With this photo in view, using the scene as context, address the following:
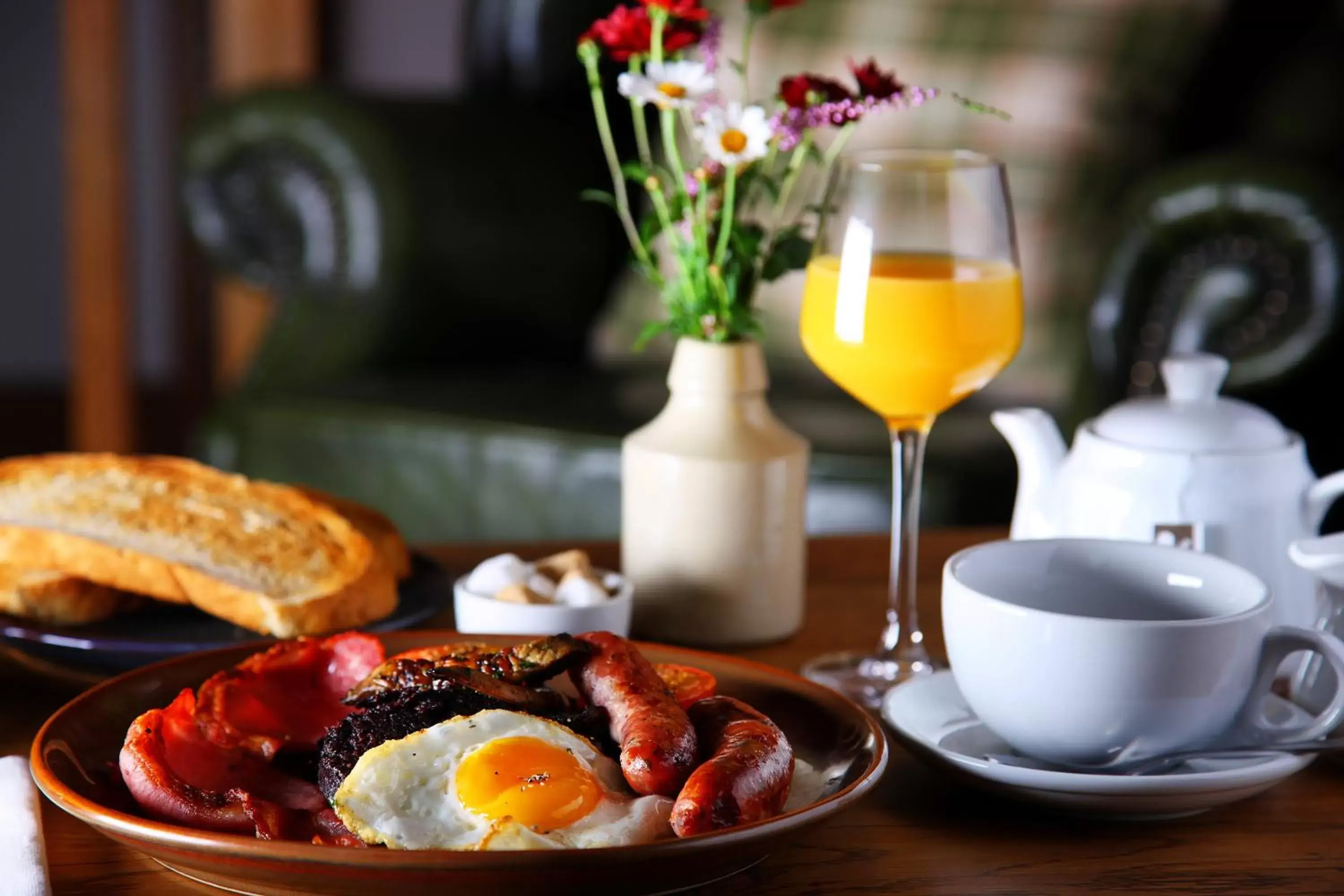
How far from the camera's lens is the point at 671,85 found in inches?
44.3

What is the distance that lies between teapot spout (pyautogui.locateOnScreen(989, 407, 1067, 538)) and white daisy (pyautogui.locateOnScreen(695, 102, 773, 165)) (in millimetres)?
258

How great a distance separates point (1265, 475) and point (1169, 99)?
1769 mm

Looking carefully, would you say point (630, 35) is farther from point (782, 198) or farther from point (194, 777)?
point (194, 777)

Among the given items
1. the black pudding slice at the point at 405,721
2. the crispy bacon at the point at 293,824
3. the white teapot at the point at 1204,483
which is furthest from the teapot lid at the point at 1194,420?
the crispy bacon at the point at 293,824

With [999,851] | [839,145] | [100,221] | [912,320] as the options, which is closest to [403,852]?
[999,851]

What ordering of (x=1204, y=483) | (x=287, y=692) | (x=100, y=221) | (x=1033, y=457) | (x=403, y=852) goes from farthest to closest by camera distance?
(x=100, y=221), (x=1033, y=457), (x=1204, y=483), (x=287, y=692), (x=403, y=852)

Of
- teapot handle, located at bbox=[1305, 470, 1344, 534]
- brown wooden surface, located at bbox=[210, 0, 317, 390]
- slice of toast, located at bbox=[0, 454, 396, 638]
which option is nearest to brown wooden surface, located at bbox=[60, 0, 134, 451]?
brown wooden surface, located at bbox=[210, 0, 317, 390]

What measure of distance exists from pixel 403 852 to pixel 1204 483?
0.61 metres

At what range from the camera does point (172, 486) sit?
51.3 inches

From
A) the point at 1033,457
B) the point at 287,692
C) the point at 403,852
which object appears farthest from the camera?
the point at 1033,457

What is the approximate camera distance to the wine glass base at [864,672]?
43.7 inches

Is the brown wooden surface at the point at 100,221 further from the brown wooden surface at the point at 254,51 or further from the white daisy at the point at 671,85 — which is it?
the white daisy at the point at 671,85

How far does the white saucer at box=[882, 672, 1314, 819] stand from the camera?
84 centimetres

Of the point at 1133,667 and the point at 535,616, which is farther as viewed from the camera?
the point at 535,616
